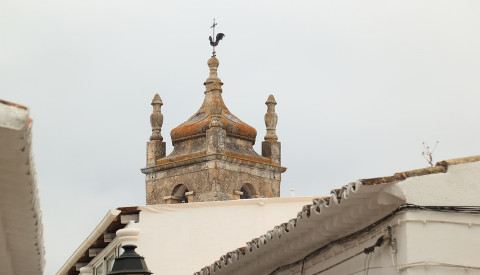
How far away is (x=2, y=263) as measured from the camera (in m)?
8.89

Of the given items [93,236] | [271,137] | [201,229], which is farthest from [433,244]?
[271,137]

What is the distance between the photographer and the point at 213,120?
4634cm

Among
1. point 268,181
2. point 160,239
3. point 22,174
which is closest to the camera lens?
point 22,174

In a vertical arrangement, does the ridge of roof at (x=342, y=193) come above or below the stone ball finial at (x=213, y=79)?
below

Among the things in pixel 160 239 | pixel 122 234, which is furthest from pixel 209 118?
pixel 122 234

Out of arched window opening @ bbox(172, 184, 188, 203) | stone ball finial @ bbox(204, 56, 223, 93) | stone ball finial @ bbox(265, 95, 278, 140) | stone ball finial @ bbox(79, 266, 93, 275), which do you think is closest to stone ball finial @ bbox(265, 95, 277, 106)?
stone ball finial @ bbox(265, 95, 278, 140)

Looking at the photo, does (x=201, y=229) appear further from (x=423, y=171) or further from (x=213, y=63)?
(x=213, y=63)

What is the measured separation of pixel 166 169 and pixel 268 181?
412cm

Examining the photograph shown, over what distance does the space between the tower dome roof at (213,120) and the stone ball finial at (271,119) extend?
1.02 metres

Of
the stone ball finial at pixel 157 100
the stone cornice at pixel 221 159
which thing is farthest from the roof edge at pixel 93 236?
the stone ball finial at pixel 157 100

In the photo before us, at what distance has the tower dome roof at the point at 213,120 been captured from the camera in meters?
46.8

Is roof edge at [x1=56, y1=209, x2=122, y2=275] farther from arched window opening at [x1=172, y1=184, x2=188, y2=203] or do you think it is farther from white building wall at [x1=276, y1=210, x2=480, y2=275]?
arched window opening at [x1=172, y1=184, x2=188, y2=203]

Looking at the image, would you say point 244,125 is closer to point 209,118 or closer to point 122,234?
point 209,118

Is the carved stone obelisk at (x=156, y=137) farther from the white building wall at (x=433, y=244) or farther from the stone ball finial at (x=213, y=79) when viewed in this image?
the white building wall at (x=433, y=244)
